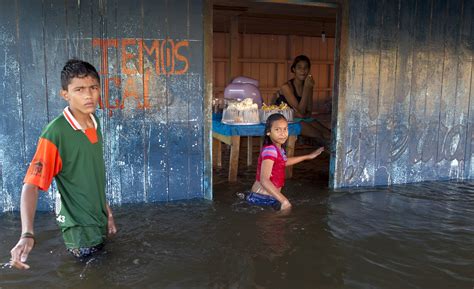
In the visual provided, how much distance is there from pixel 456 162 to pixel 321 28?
6838mm

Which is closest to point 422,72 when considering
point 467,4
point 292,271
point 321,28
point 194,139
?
point 467,4

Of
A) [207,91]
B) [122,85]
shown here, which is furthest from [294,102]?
[122,85]

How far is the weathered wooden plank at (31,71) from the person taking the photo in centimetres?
446

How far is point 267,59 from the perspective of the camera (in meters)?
13.9

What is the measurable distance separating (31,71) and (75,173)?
2038 mm

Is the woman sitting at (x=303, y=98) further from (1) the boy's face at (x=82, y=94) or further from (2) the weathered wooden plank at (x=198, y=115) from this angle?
(1) the boy's face at (x=82, y=94)

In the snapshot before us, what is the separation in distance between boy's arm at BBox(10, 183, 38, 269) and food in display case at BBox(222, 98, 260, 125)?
3.55 metres

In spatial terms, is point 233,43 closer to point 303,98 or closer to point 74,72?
point 303,98

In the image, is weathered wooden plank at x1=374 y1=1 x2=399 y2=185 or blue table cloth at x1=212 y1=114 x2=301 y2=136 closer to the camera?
weathered wooden plank at x1=374 y1=1 x2=399 y2=185

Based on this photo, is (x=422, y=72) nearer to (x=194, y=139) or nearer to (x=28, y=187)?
(x=194, y=139)

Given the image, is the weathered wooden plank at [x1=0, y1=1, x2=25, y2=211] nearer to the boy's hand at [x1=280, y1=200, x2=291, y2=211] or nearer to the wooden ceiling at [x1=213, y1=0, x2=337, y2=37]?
the boy's hand at [x1=280, y1=200, x2=291, y2=211]

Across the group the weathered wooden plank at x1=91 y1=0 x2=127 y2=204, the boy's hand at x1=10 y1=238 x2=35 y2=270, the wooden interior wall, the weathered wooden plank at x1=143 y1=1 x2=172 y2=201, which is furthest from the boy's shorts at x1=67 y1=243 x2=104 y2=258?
the wooden interior wall

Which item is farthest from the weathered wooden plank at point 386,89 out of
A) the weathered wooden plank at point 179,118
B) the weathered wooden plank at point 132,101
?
the weathered wooden plank at point 132,101

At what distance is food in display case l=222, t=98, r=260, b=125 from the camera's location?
19.6 feet
